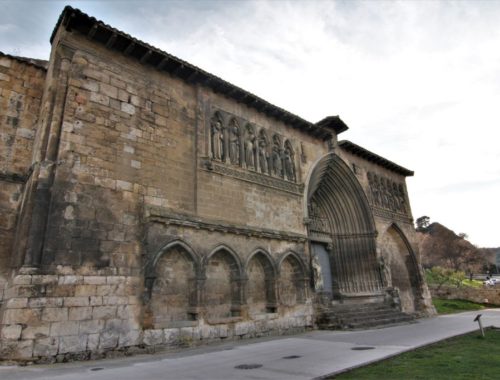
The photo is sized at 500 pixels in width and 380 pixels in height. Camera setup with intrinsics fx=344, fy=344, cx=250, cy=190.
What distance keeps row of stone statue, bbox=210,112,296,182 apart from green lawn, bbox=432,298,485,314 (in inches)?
506

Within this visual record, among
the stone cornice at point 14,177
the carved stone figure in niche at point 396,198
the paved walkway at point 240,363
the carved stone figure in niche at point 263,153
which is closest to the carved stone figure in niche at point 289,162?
the carved stone figure in niche at point 263,153

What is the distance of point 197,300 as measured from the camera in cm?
802

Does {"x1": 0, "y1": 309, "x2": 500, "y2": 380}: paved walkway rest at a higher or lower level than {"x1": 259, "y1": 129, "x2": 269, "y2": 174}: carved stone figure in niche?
lower

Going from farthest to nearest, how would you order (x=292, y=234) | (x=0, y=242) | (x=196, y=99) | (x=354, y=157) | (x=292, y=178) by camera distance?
1. (x=354, y=157)
2. (x=292, y=178)
3. (x=292, y=234)
4. (x=196, y=99)
5. (x=0, y=242)

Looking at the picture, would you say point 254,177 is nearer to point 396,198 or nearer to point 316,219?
point 316,219

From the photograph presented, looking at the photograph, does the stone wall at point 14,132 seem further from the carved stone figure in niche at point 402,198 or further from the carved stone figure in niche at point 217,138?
the carved stone figure in niche at point 402,198

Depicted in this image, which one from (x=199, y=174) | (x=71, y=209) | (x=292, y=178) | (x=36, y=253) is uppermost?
(x=292, y=178)

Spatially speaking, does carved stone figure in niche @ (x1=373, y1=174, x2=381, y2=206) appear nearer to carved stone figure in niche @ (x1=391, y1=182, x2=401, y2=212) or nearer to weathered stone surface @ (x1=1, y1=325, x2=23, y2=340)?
carved stone figure in niche @ (x1=391, y1=182, x2=401, y2=212)

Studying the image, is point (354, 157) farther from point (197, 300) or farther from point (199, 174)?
point (197, 300)

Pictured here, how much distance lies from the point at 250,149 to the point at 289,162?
1.90 metres

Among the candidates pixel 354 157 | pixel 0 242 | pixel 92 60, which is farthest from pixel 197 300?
pixel 354 157

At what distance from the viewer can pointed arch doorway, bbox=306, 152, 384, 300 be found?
1407 cm

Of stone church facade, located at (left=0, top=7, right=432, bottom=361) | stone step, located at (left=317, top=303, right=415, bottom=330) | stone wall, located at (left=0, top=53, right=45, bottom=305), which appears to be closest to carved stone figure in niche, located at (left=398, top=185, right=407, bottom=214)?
stone step, located at (left=317, top=303, right=415, bottom=330)

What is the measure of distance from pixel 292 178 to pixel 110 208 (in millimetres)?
6601
